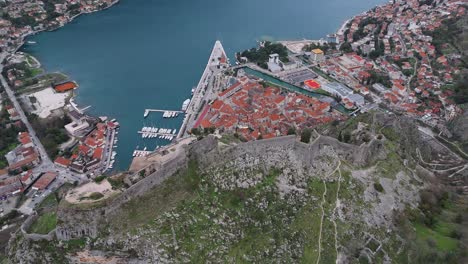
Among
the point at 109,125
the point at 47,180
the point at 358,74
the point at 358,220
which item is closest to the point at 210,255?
the point at 358,220

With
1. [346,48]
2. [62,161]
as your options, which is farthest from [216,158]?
[346,48]

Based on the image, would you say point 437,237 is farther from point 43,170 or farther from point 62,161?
point 43,170

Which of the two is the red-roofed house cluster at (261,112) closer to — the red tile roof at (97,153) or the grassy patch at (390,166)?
the red tile roof at (97,153)

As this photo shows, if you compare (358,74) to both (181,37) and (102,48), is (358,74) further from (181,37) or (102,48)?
(102,48)

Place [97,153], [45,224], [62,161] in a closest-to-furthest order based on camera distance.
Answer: [45,224], [62,161], [97,153]

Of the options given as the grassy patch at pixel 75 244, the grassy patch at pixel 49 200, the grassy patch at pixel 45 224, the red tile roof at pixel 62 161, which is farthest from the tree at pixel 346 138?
the red tile roof at pixel 62 161

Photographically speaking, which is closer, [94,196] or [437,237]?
[94,196]

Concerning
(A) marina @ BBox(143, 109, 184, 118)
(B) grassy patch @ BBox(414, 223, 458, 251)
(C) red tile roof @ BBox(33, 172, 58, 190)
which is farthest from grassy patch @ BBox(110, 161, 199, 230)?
(A) marina @ BBox(143, 109, 184, 118)
